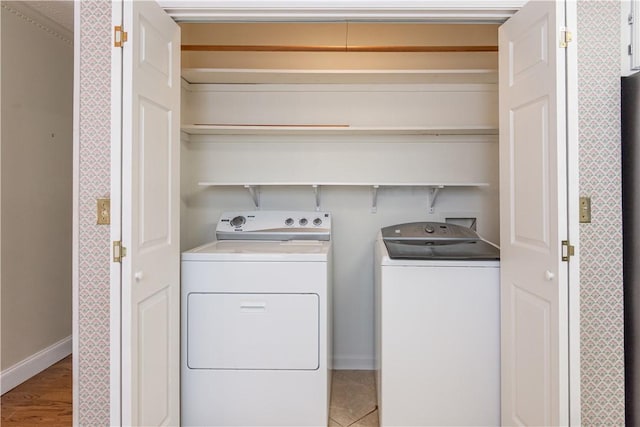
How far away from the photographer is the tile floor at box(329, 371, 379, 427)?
2070mm

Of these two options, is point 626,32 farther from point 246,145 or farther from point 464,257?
point 246,145

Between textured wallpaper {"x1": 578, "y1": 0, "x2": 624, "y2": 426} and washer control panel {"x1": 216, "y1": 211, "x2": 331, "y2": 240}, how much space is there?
1.47 metres

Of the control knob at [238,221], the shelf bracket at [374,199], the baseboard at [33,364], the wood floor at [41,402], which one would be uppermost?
Result: the shelf bracket at [374,199]

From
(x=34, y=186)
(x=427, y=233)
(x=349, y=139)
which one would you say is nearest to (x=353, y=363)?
(x=427, y=233)

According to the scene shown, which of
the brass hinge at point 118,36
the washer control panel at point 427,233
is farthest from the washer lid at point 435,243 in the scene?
the brass hinge at point 118,36

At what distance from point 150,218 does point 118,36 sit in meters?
0.65

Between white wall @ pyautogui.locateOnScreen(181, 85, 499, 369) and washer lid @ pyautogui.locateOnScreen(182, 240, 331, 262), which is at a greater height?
white wall @ pyautogui.locateOnScreen(181, 85, 499, 369)

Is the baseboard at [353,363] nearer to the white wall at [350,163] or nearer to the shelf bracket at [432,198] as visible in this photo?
the white wall at [350,163]

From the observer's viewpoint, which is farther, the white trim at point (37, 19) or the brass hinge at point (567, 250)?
the white trim at point (37, 19)

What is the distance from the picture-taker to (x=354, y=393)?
2379 millimetres

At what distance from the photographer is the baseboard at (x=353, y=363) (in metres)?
2.75

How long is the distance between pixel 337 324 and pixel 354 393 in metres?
0.52

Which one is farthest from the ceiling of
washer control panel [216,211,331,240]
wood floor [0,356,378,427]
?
wood floor [0,356,378,427]

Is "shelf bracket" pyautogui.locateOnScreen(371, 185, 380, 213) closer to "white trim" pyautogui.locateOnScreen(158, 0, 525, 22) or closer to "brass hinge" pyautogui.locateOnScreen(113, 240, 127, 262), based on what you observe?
"white trim" pyautogui.locateOnScreen(158, 0, 525, 22)
